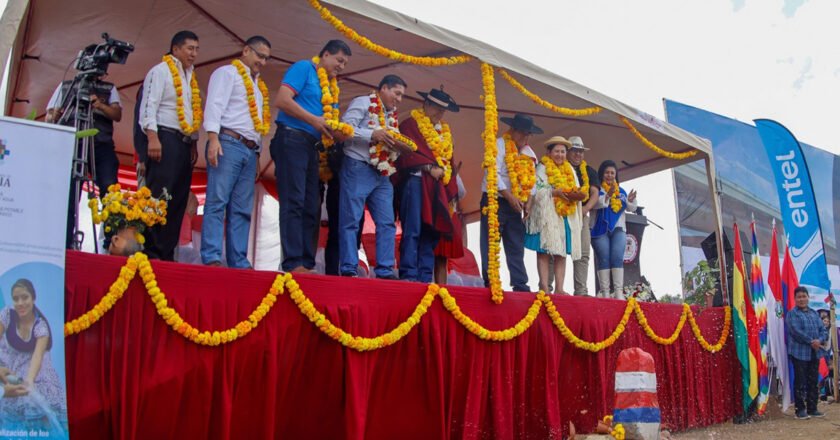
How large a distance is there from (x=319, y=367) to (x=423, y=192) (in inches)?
63.9

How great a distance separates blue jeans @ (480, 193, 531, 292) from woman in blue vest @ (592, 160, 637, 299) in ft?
4.99

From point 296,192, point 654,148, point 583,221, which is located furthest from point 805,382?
→ point 296,192

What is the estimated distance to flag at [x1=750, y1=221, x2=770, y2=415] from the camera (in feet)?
24.0

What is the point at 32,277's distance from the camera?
2482 millimetres

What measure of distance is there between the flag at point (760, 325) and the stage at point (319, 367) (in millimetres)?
2688

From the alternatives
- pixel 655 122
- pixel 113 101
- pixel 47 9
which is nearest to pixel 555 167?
pixel 655 122

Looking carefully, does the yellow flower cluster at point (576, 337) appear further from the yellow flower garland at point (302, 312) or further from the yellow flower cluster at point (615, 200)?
the yellow flower cluster at point (615, 200)

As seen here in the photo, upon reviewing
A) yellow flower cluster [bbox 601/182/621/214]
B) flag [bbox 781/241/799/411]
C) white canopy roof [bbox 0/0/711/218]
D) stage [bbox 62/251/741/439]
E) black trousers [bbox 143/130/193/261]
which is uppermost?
white canopy roof [bbox 0/0/711/218]

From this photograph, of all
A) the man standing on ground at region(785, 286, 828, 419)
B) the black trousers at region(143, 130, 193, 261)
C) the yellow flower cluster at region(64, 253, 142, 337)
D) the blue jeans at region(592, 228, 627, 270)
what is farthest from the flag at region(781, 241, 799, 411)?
the yellow flower cluster at region(64, 253, 142, 337)

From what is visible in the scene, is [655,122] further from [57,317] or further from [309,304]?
[57,317]

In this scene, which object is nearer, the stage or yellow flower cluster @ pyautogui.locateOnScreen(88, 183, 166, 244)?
the stage

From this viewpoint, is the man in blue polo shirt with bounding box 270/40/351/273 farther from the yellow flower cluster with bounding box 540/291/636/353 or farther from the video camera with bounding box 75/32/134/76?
the yellow flower cluster with bounding box 540/291/636/353

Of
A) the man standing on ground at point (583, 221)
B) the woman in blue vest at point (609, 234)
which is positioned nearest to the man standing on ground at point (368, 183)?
the man standing on ground at point (583, 221)

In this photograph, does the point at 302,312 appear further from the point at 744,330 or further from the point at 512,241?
the point at 744,330
